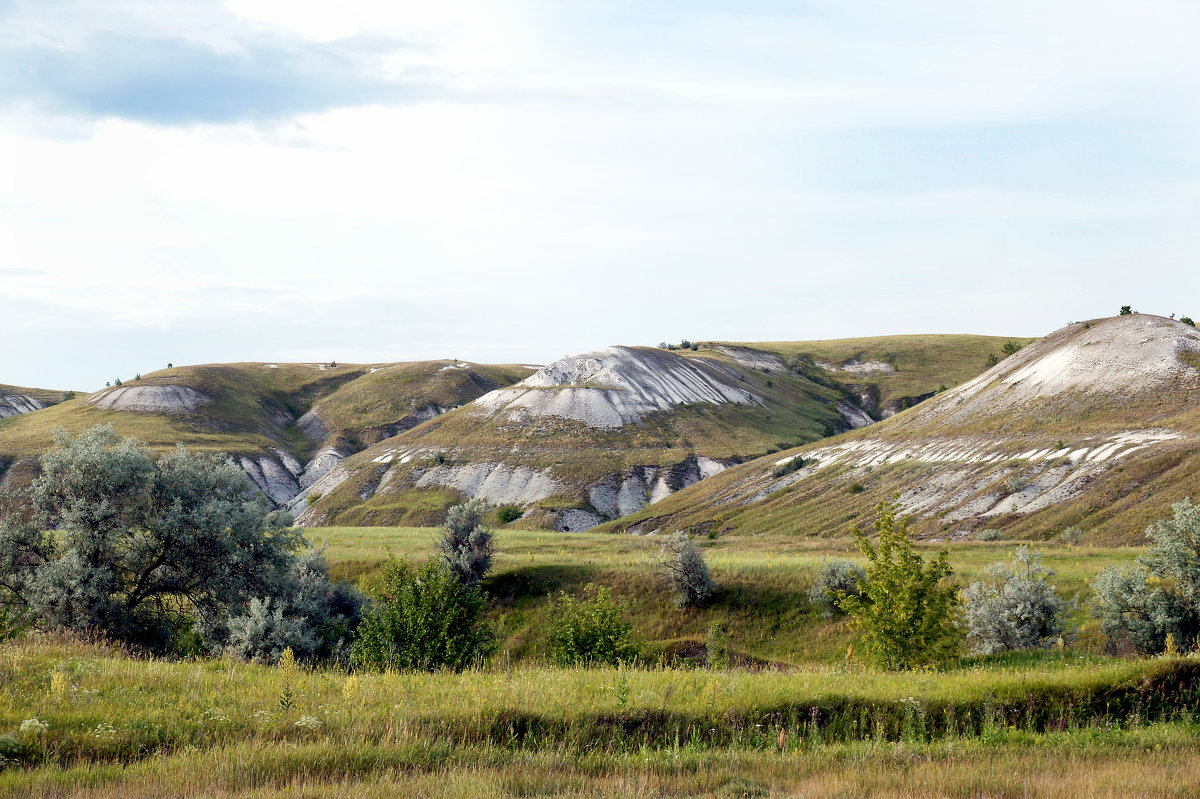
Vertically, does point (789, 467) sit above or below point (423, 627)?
above

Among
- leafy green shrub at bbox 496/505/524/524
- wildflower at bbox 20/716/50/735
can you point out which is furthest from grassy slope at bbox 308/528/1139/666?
leafy green shrub at bbox 496/505/524/524

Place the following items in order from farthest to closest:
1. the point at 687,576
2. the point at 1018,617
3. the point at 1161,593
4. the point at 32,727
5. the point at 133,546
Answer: the point at 687,576 < the point at 133,546 < the point at 1018,617 < the point at 1161,593 < the point at 32,727

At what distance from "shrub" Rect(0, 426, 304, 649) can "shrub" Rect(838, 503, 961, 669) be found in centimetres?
2026

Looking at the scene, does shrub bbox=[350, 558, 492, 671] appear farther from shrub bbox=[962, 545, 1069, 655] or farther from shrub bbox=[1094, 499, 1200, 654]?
Answer: shrub bbox=[1094, 499, 1200, 654]

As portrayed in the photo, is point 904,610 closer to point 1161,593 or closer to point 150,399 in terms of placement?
point 1161,593

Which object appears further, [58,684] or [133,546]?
[133,546]

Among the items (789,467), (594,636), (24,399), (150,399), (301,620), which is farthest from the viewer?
(24,399)

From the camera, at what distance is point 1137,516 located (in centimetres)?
4622

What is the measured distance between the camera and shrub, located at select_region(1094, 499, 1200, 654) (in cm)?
2042

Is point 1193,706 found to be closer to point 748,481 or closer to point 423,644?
point 423,644


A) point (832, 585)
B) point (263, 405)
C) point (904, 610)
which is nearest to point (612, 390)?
point (263, 405)

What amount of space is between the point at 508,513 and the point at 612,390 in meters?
40.2

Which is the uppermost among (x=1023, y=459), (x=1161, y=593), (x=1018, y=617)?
(x=1023, y=459)

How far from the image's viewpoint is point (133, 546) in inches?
984
